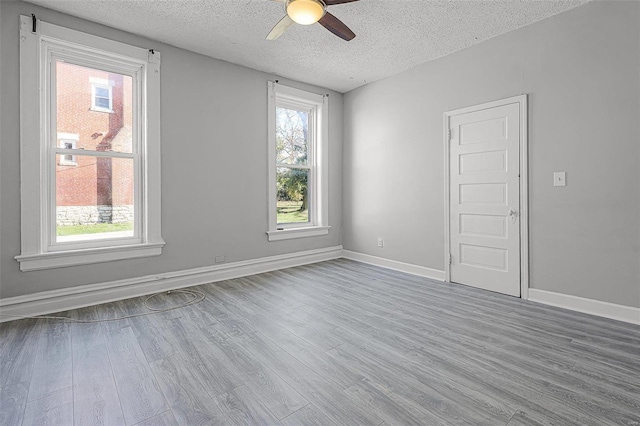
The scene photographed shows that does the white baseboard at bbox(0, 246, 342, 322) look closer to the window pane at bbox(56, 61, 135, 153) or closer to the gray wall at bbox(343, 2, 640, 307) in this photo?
the window pane at bbox(56, 61, 135, 153)

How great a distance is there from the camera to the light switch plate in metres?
2.93

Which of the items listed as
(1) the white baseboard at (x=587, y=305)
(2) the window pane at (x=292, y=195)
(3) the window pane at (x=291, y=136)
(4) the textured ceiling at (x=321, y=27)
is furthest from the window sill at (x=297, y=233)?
(1) the white baseboard at (x=587, y=305)

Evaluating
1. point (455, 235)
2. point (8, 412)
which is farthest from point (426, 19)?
Result: point (8, 412)

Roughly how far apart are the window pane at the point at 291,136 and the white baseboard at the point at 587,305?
3486 millimetres

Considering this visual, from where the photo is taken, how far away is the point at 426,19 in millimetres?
3002

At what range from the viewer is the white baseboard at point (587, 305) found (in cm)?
259

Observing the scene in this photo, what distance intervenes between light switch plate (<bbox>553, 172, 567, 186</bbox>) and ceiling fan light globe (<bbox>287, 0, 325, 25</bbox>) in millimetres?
2602

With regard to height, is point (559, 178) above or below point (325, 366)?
above

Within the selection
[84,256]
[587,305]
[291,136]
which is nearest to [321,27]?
[291,136]

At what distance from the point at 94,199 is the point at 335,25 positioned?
2884mm

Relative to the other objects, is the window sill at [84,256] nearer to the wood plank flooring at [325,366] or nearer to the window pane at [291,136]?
the wood plank flooring at [325,366]

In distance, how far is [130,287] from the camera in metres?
3.27

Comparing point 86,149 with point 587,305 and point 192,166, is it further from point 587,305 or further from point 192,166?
point 587,305

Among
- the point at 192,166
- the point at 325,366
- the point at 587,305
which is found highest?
the point at 192,166
